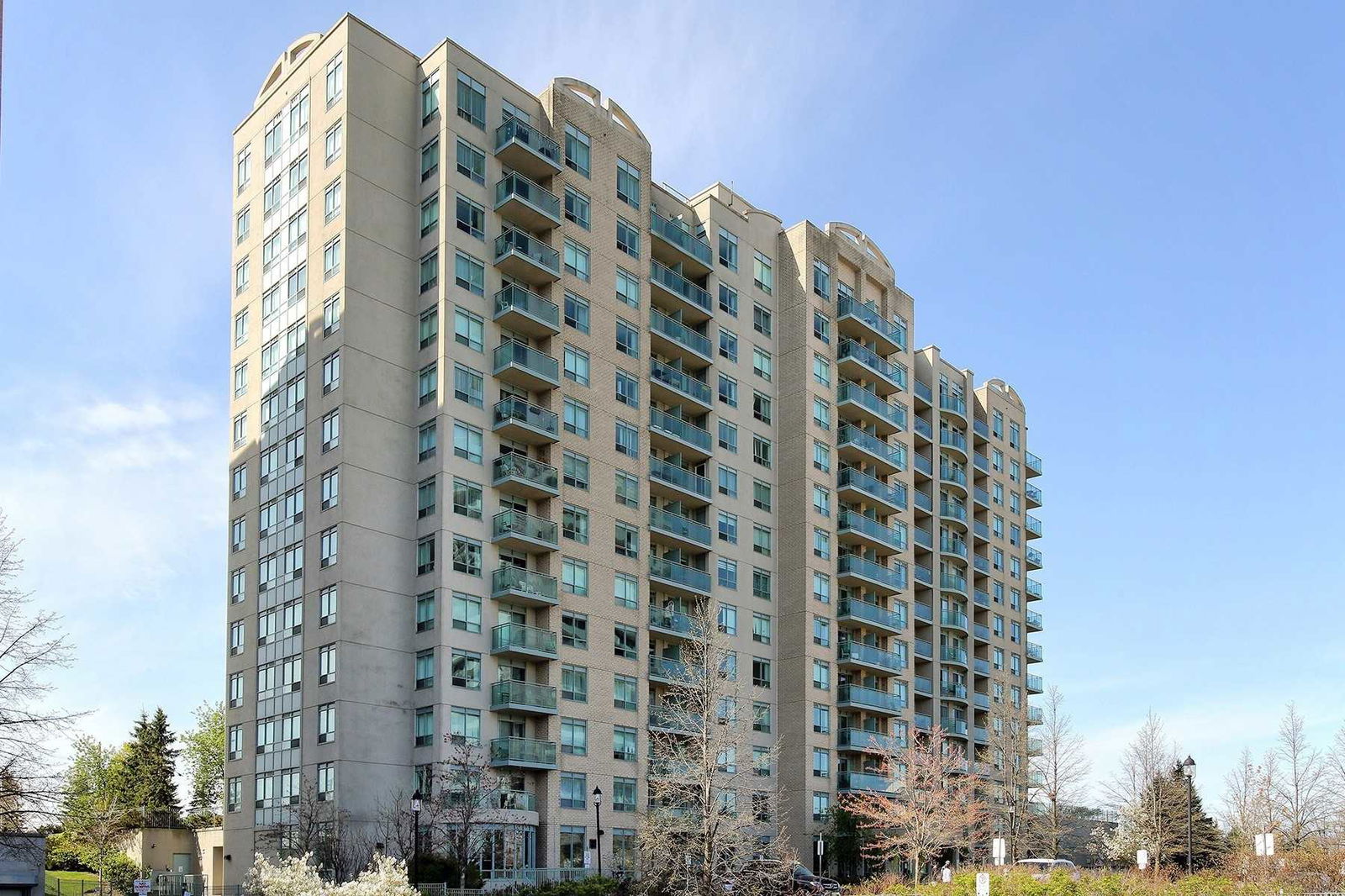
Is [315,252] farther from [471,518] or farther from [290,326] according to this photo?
[471,518]

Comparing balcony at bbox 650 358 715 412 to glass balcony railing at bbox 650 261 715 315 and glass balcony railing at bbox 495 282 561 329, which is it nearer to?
glass balcony railing at bbox 650 261 715 315

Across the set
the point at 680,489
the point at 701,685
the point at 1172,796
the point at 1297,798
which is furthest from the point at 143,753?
the point at 1297,798

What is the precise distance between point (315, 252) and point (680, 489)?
73.7 feet

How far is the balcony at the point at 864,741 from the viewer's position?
249 ft

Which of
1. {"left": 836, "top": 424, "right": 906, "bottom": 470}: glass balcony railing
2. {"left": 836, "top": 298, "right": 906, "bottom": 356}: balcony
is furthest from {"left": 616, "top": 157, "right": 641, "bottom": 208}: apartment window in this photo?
{"left": 836, "top": 424, "right": 906, "bottom": 470}: glass balcony railing

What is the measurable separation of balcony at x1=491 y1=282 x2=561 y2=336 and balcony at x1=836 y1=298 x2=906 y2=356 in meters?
25.4

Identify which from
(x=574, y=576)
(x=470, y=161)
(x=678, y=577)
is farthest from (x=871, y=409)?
(x=470, y=161)

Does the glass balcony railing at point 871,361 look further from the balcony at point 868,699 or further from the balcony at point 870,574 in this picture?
the balcony at point 868,699

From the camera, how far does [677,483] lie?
69.2 metres

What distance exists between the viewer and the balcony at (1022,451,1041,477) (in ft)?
365

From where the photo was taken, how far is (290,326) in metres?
61.8

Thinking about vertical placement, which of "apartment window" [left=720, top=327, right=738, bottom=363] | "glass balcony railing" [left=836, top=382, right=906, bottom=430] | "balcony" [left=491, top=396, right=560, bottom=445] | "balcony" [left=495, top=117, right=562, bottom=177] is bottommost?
"balcony" [left=491, top=396, right=560, bottom=445]

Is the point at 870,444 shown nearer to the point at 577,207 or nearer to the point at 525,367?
the point at 577,207

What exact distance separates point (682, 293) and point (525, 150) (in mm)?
13923
